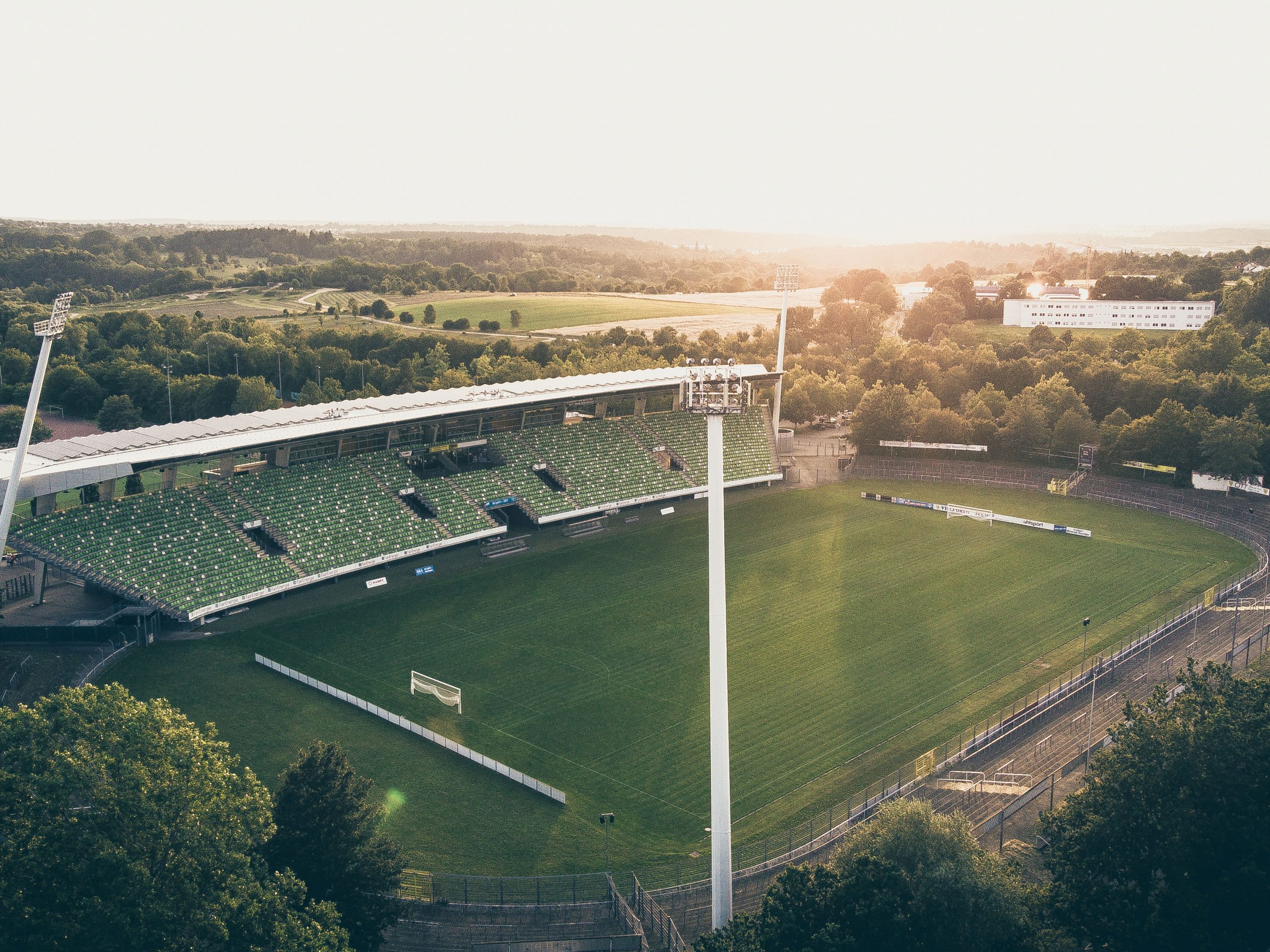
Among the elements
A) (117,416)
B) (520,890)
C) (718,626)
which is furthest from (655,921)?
(117,416)

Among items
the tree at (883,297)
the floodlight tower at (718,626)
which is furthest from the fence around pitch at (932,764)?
the tree at (883,297)

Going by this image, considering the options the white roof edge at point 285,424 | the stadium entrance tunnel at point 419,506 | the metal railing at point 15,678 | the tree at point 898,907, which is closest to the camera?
the tree at point 898,907

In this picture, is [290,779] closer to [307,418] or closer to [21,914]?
[21,914]

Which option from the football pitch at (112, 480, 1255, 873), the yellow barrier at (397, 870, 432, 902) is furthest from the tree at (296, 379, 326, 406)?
the yellow barrier at (397, 870, 432, 902)

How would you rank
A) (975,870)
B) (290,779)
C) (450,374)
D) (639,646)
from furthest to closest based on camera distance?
(450,374), (639,646), (290,779), (975,870)

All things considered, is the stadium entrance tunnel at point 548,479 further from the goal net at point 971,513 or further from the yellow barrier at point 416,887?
the yellow barrier at point 416,887

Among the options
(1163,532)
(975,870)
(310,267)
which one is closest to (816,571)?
(1163,532)
